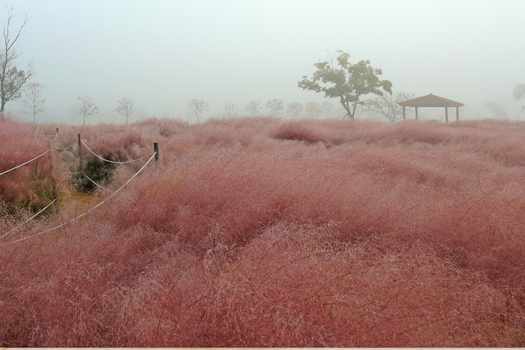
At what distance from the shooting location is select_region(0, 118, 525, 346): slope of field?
191 cm

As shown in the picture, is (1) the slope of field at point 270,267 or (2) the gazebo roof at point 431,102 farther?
(2) the gazebo roof at point 431,102

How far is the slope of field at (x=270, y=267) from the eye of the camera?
6.25ft

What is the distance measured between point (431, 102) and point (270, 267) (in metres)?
29.3

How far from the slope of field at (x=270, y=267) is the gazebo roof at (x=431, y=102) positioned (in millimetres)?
24955

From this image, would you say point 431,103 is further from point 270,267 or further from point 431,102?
point 270,267

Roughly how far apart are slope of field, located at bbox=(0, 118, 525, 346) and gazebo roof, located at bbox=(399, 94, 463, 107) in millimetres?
24955

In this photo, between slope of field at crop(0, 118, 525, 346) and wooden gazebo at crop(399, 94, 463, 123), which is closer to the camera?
slope of field at crop(0, 118, 525, 346)

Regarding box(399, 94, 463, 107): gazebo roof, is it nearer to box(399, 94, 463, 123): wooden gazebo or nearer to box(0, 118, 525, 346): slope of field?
box(399, 94, 463, 123): wooden gazebo

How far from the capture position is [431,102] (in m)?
27.8

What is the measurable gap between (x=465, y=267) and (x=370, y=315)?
56.4 inches

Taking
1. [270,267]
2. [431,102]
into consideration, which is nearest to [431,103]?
[431,102]

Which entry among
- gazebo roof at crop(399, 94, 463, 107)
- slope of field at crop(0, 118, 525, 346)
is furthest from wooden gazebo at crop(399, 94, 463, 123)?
slope of field at crop(0, 118, 525, 346)

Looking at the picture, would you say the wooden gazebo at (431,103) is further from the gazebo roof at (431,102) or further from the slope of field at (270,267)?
the slope of field at (270,267)

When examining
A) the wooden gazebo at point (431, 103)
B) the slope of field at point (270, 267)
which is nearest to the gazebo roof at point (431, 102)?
the wooden gazebo at point (431, 103)
